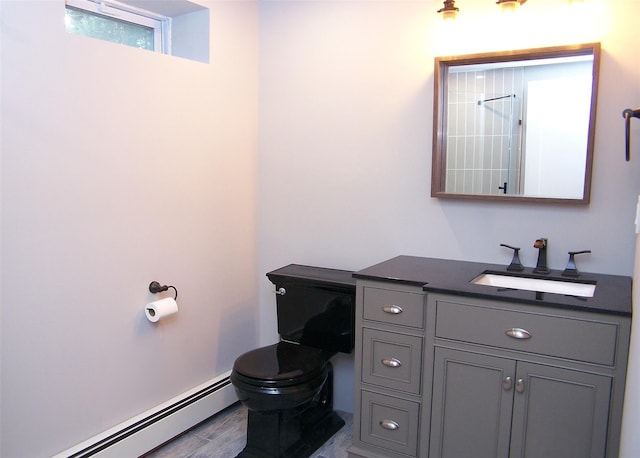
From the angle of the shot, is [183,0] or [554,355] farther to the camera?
[183,0]

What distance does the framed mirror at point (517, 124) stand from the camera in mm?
1995

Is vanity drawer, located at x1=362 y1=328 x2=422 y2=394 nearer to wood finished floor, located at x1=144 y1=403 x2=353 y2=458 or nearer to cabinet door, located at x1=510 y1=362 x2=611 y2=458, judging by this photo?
cabinet door, located at x1=510 y1=362 x2=611 y2=458

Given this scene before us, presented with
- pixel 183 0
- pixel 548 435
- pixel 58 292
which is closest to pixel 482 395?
pixel 548 435

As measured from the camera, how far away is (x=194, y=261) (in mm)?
2438

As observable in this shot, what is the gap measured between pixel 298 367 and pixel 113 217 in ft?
3.23

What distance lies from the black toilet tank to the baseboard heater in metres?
0.47

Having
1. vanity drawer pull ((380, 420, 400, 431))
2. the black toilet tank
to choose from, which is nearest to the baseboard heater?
the black toilet tank

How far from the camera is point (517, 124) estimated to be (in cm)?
212

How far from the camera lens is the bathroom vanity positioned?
5.32ft

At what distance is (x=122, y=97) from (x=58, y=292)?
0.80m

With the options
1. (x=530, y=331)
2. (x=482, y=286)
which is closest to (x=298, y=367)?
(x=482, y=286)

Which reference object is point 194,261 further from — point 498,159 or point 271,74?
point 498,159

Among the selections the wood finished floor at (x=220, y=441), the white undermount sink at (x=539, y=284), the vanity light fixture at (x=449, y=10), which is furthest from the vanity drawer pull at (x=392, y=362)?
the vanity light fixture at (x=449, y=10)

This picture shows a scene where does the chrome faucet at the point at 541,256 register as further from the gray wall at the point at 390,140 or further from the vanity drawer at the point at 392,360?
the vanity drawer at the point at 392,360
